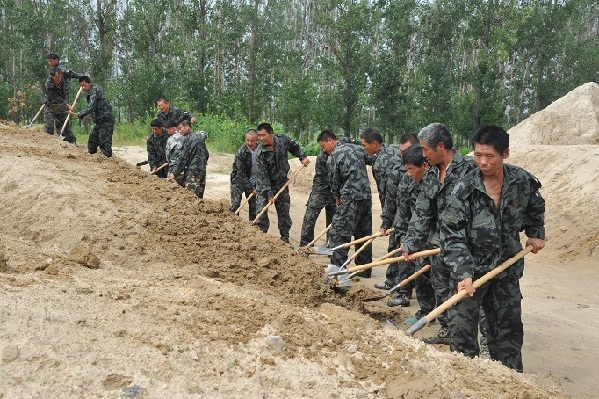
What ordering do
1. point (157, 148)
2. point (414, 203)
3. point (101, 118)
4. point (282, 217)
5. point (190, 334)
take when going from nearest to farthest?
point (190, 334)
point (414, 203)
point (282, 217)
point (157, 148)
point (101, 118)

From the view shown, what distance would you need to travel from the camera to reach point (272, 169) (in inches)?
318

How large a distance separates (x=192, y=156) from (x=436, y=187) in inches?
186

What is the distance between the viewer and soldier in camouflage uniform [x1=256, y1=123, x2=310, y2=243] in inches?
311

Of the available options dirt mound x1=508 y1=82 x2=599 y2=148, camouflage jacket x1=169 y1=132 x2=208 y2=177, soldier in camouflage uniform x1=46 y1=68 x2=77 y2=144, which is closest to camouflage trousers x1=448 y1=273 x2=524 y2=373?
camouflage jacket x1=169 y1=132 x2=208 y2=177

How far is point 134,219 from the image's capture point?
569cm

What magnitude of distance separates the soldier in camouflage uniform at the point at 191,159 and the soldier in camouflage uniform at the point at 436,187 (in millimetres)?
4415

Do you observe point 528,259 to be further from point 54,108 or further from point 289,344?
point 54,108

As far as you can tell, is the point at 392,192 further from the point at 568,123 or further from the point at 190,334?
the point at 568,123

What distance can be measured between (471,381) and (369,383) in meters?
0.52

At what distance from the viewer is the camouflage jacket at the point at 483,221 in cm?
358

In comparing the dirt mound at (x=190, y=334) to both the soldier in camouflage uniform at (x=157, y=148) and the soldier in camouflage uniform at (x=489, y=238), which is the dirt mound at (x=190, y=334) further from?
the soldier in camouflage uniform at (x=157, y=148)

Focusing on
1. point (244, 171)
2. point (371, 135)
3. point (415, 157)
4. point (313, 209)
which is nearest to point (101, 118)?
point (244, 171)

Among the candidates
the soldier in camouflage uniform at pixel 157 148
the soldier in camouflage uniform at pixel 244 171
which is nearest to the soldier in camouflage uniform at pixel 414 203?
the soldier in camouflage uniform at pixel 244 171

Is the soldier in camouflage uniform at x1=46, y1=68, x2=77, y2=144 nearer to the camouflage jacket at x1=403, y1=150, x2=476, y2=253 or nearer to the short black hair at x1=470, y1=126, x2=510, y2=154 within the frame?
the camouflage jacket at x1=403, y1=150, x2=476, y2=253
